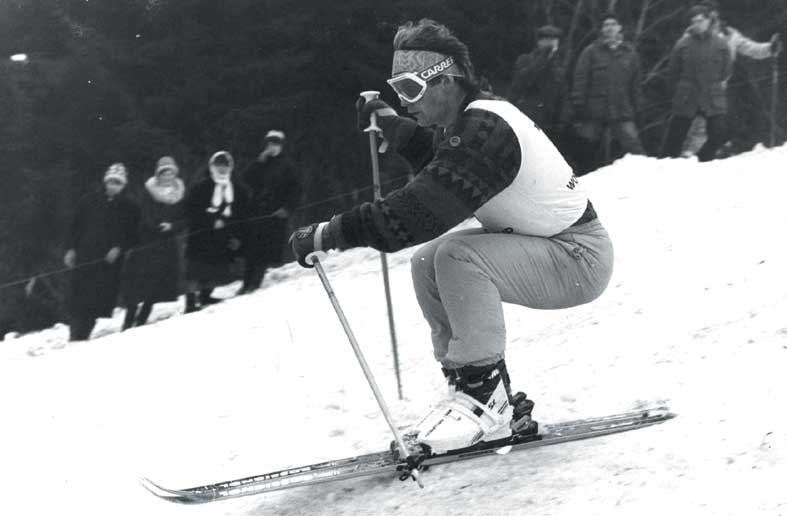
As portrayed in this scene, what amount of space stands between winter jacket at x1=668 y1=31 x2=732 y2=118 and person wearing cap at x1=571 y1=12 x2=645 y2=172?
469 mm

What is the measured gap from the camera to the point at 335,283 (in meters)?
8.73

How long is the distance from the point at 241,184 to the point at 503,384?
240 inches

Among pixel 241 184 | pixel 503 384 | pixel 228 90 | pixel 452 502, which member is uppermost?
pixel 228 90

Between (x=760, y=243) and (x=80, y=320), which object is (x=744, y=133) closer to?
(x=760, y=243)

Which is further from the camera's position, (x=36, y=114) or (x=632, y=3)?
(x=632, y=3)

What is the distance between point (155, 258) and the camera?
29.9 ft

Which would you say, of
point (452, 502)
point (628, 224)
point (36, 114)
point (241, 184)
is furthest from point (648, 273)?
point (36, 114)

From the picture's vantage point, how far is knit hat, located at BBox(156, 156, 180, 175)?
9.20 metres

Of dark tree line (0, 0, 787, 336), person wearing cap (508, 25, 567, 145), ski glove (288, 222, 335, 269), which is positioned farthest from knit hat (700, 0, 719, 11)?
ski glove (288, 222, 335, 269)

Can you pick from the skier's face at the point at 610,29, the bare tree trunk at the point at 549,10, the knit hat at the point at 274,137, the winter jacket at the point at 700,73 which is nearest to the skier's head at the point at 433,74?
the knit hat at the point at 274,137

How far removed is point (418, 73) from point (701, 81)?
296 inches

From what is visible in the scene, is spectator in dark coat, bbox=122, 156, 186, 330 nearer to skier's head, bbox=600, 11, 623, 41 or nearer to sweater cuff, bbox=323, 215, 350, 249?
skier's head, bbox=600, 11, 623, 41

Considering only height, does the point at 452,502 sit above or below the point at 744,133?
below

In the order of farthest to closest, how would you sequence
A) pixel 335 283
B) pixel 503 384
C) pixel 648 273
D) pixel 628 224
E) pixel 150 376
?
1. pixel 335 283
2. pixel 628 224
3. pixel 150 376
4. pixel 648 273
5. pixel 503 384
